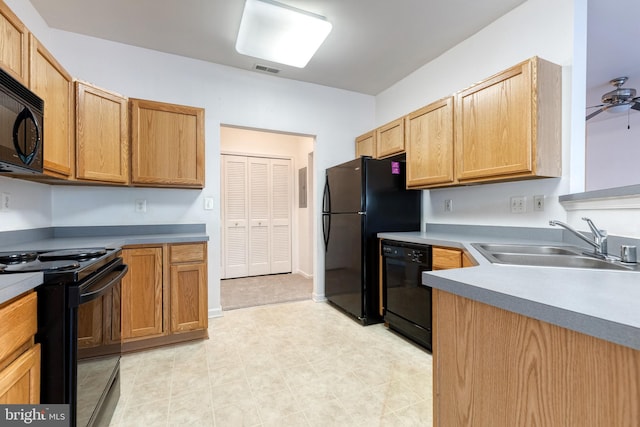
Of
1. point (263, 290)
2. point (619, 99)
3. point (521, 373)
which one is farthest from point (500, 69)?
point (263, 290)

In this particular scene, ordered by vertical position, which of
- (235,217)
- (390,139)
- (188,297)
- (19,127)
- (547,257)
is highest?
(390,139)

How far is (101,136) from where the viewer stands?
7.32 feet

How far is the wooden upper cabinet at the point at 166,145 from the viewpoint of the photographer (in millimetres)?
2414

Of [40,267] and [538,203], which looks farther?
[538,203]

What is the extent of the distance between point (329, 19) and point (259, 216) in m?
3.16

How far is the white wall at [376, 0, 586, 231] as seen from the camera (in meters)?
1.94

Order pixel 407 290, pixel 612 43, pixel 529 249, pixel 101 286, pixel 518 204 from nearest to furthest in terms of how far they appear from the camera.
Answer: pixel 101 286
pixel 529 249
pixel 518 204
pixel 407 290
pixel 612 43

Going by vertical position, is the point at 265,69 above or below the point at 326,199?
above

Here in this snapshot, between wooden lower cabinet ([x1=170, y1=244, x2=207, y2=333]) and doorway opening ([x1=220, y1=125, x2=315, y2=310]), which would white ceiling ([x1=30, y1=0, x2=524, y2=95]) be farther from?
wooden lower cabinet ([x1=170, y1=244, x2=207, y2=333])

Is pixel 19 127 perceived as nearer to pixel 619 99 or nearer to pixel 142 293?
pixel 142 293

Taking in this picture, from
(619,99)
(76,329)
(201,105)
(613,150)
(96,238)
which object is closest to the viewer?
(76,329)

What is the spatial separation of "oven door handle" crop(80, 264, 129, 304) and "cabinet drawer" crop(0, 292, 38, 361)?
0.46 feet

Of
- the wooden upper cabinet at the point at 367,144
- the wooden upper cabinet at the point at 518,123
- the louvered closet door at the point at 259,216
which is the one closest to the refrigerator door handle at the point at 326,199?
the wooden upper cabinet at the point at 367,144

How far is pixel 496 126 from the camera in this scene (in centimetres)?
204
